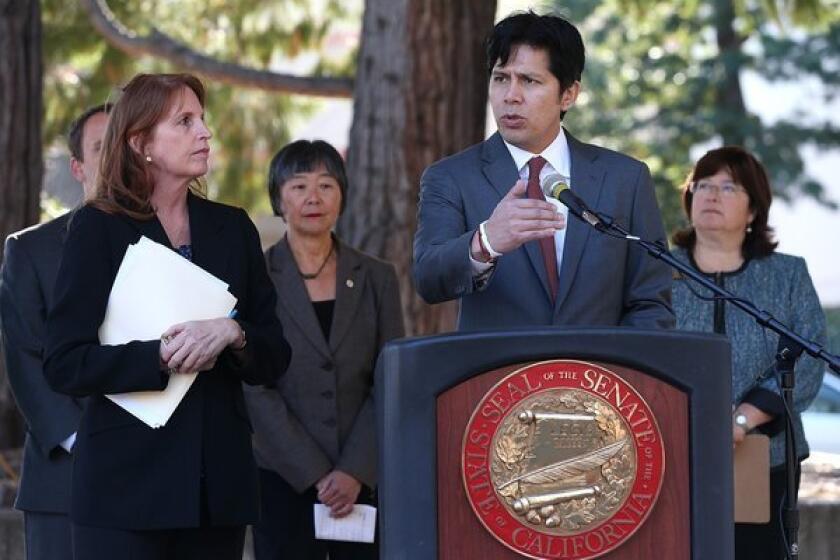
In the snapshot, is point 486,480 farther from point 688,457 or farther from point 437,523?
point 688,457

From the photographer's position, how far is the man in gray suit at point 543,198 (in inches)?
151

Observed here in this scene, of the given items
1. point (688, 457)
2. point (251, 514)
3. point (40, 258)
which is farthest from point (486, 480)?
point (40, 258)

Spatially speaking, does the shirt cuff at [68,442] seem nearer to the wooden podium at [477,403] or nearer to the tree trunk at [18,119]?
the wooden podium at [477,403]

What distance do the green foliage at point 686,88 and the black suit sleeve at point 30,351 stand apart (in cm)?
1702

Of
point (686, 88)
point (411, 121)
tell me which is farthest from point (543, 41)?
point (686, 88)

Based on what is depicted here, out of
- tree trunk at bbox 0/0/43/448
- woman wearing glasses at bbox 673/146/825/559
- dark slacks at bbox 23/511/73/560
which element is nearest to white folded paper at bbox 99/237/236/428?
dark slacks at bbox 23/511/73/560

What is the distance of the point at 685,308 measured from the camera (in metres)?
5.46

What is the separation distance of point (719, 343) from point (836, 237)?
105 ft

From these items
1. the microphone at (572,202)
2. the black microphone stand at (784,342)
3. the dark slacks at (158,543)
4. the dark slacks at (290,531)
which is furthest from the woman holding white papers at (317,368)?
the microphone at (572,202)

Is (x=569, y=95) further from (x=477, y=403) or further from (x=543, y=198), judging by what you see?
(x=477, y=403)

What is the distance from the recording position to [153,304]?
12.5 feet

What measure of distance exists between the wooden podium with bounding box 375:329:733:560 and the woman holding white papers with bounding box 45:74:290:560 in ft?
2.31

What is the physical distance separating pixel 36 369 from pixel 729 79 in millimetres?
18783

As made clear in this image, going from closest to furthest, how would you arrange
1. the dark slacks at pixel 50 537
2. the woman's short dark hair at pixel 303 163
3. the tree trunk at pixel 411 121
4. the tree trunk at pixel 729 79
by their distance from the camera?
the dark slacks at pixel 50 537
the woman's short dark hair at pixel 303 163
the tree trunk at pixel 411 121
the tree trunk at pixel 729 79
